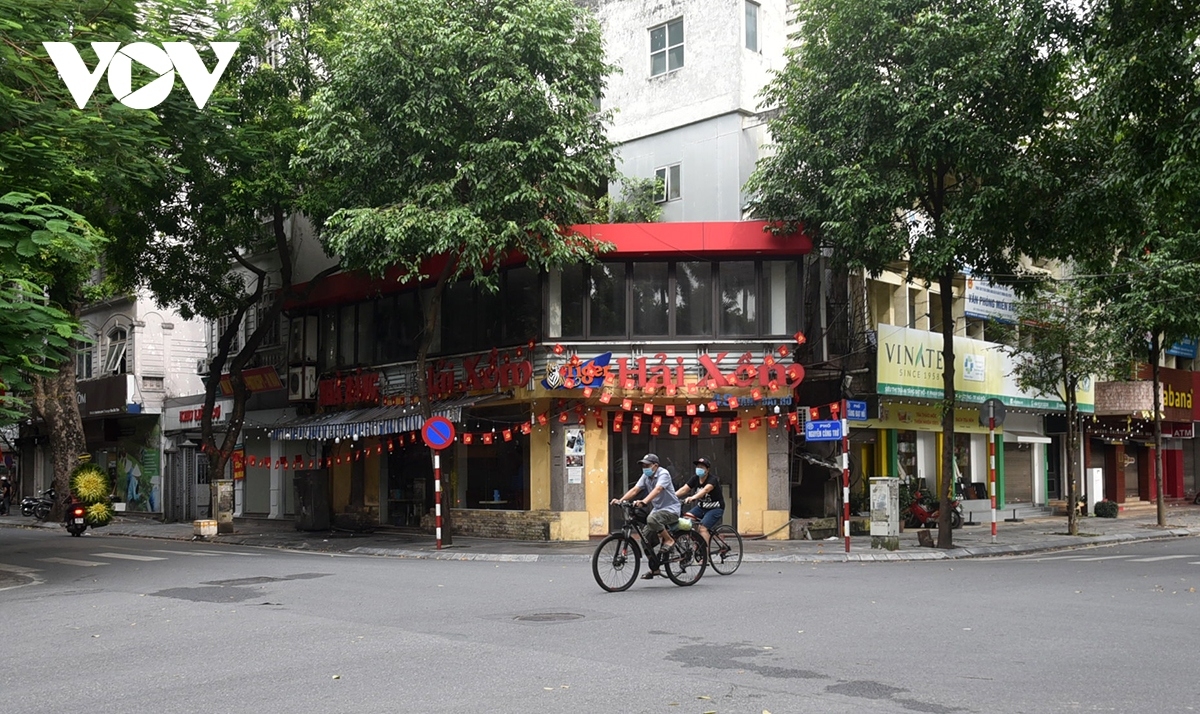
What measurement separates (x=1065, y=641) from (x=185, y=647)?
25.5 ft

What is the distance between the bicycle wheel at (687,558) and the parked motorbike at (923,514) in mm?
13429

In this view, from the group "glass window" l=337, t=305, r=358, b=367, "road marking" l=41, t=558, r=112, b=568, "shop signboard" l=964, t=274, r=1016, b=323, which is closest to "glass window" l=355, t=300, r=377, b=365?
"glass window" l=337, t=305, r=358, b=367

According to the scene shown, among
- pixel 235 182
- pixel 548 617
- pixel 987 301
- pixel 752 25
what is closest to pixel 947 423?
pixel 987 301

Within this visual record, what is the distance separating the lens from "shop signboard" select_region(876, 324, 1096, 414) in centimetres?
2723

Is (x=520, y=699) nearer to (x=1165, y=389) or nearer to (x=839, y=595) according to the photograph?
(x=839, y=595)

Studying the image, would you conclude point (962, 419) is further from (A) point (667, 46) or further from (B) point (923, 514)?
(A) point (667, 46)

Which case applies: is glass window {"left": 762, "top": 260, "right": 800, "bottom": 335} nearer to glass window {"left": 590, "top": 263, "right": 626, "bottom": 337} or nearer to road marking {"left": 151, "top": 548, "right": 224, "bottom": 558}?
glass window {"left": 590, "top": 263, "right": 626, "bottom": 337}

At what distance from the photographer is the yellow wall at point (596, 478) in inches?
1014

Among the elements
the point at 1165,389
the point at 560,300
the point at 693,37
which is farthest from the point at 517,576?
the point at 1165,389

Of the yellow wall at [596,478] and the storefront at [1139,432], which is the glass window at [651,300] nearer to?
the yellow wall at [596,478]

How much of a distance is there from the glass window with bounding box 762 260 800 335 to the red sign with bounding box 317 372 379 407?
34.8 ft

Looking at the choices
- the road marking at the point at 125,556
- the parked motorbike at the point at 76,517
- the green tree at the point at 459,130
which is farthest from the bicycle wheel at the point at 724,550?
the parked motorbike at the point at 76,517

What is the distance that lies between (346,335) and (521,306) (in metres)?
7.85

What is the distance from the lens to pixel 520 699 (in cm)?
771
